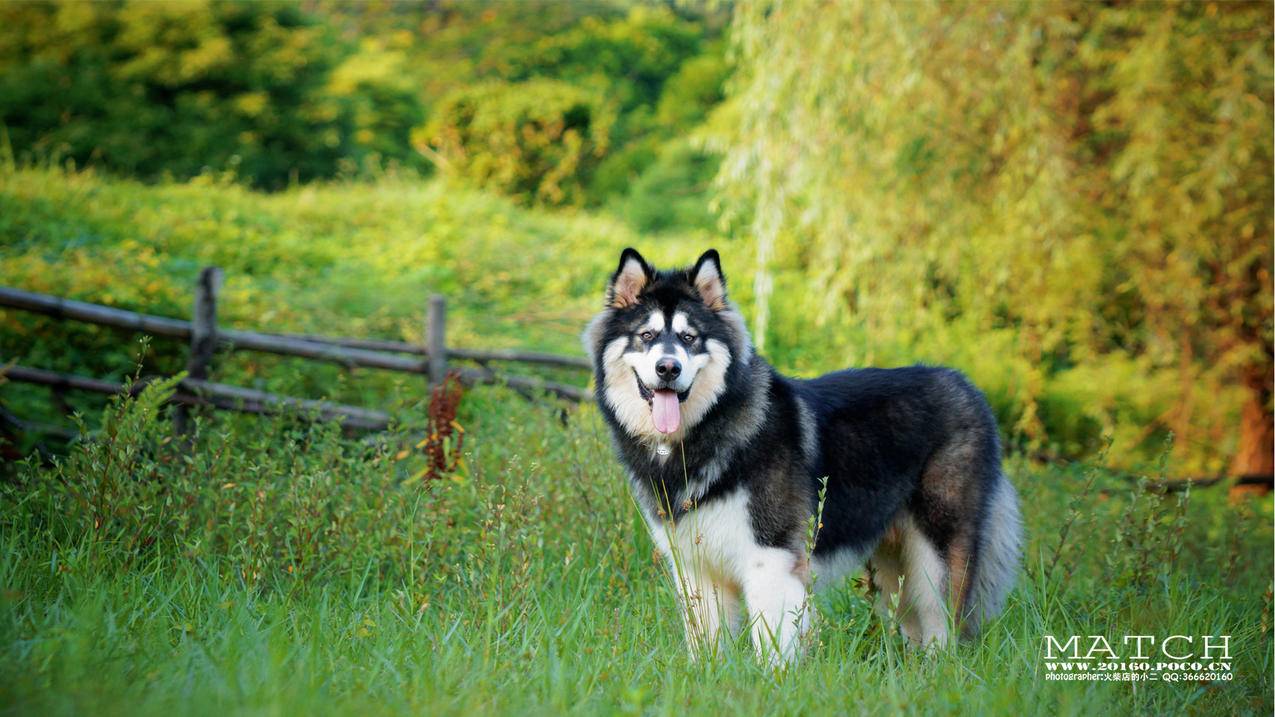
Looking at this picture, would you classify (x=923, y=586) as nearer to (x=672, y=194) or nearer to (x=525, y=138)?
(x=672, y=194)

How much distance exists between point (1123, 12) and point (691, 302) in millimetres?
6160

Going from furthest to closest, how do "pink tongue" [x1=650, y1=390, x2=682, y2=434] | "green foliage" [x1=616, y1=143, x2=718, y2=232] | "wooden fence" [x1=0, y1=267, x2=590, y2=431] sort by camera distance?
1. "green foliage" [x1=616, y1=143, x2=718, y2=232]
2. "wooden fence" [x1=0, y1=267, x2=590, y2=431]
3. "pink tongue" [x1=650, y1=390, x2=682, y2=434]

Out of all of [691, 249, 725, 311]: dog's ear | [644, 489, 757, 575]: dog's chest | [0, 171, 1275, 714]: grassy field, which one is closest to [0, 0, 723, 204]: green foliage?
[0, 171, 1275, 714]: grassy field

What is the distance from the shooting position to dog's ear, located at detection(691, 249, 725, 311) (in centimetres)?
370

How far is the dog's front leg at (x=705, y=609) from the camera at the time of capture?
3209 mm

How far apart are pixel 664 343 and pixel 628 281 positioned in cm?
39

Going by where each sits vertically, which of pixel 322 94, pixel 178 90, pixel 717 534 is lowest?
pixel 717 534

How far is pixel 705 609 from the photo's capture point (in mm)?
3512

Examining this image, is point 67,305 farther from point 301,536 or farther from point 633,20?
point 633,20

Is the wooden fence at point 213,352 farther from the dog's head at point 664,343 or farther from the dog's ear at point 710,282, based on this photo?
the dog's ear at point 710,282

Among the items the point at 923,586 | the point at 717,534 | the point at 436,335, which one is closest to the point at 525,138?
the point at 436,335

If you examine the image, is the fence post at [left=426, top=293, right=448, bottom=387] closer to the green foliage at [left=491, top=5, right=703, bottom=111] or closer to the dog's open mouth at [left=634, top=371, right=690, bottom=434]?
the dog's open mouth at [left=634, top=371, right=690, bottom=434]

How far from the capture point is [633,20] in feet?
79.2

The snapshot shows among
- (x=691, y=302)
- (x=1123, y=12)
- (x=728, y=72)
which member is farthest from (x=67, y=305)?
(x=728, y=72)
